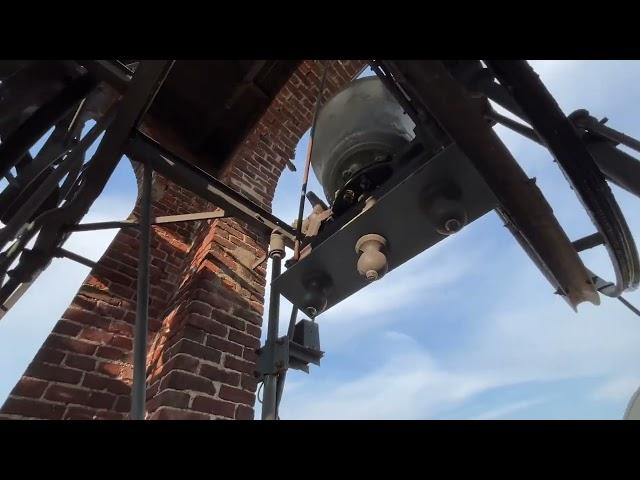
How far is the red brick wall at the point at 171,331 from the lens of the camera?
2158 mm

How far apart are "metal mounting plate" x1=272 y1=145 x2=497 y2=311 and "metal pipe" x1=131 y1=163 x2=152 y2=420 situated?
2.01ft

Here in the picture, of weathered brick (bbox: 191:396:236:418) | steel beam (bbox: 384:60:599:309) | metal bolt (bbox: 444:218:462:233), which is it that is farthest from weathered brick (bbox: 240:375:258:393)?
steel beam (bbox: 384:60:599:309)

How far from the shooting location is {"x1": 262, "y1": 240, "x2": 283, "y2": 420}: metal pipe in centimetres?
159

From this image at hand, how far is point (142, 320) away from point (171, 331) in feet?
2.51

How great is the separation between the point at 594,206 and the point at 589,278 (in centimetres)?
30

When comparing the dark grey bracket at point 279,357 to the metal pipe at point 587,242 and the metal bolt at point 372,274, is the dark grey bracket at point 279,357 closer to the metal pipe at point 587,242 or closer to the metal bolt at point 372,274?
the metal bolt at point 372,274

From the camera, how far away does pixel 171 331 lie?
248 cm

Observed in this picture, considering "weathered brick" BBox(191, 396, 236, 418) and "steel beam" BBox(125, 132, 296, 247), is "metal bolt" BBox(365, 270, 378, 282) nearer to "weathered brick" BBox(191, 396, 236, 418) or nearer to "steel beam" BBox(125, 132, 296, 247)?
"steel beam" BBox(125, 132, 296, 247)

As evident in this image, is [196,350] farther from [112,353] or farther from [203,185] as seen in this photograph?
[203,185]

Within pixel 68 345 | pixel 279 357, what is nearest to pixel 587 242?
pixel 279 357

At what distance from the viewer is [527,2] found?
0.91 metres
